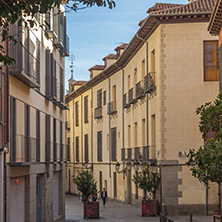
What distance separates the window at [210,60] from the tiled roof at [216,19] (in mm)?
6367

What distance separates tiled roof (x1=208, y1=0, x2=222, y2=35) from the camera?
2196 centimetres

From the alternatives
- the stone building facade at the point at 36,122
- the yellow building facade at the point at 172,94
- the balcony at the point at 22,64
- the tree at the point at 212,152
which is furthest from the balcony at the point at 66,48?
the tree at the point at 212,152

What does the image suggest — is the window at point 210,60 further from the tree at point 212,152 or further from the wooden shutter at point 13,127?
the wooden shutter at point 13,127

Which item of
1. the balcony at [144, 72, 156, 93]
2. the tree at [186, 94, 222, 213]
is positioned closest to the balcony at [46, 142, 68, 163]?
the balcony at [144, 72, 156, 93]

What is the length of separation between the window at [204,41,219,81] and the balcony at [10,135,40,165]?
11.8m

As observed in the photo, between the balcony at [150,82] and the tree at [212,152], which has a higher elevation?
the balcony at [150,82]

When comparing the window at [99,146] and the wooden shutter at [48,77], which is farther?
the window at [99,146]

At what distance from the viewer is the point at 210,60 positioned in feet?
102

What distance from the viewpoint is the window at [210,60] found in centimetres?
3120

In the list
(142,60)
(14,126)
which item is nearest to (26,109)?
(14,126)

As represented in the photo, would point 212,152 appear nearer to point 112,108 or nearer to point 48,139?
point 48,139

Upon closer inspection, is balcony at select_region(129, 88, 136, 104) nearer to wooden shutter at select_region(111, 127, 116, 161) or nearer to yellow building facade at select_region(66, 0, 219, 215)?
yellow building facade at select_region(66, 0, 219, 215)

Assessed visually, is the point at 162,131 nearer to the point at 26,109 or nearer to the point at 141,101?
the point at 141,101

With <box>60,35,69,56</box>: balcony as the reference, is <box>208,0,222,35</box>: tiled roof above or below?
below
